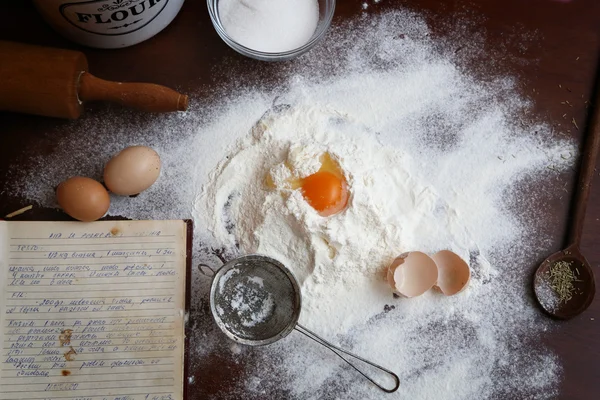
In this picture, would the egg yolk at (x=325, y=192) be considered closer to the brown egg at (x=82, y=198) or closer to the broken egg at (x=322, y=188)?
the broken egg at (x=322, y=188)

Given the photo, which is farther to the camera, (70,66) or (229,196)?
(229,196)

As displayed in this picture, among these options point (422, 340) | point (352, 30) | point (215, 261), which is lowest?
point (422, 340)

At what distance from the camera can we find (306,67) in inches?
43.6

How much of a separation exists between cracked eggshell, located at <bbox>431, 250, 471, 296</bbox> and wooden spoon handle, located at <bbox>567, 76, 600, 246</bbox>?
227mm

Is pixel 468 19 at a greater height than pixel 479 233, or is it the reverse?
pixel 468 19

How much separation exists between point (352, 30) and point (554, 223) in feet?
1.80

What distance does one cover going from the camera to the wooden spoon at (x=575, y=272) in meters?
→ 1.07

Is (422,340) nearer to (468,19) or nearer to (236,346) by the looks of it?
(236,346)

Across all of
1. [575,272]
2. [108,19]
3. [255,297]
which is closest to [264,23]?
[108,19]

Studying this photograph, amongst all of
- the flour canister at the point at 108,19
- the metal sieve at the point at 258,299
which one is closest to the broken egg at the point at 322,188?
the metal sieve at the point at 258,299

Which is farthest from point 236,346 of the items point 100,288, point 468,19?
point 468,19

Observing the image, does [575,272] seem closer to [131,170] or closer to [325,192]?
[325,192]

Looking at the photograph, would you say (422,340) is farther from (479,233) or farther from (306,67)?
(306,67)

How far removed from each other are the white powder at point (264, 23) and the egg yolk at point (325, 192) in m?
0.26
